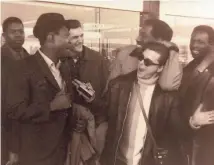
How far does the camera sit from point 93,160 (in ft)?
5.35

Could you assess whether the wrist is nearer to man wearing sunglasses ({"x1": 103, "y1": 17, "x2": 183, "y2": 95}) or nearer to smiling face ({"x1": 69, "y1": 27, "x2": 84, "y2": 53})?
man wearing sunglasses ({"x1": 103, "y1": 17, "x2": 183, "y2": 95})

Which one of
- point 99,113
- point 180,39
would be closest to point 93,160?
point 99,113

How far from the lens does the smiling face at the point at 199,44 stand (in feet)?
5.58

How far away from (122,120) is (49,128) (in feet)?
1.02

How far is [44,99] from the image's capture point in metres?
1.54

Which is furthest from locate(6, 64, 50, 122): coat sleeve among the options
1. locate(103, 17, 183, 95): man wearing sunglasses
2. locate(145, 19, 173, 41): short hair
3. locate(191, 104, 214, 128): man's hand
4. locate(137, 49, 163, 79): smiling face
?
locate(191, 104, 214, 128): man's hand

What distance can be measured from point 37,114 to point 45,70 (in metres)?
0.18

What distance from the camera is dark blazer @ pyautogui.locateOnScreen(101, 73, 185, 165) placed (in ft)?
5.42

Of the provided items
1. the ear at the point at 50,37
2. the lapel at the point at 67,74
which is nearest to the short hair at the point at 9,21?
the ear at the point at 50,37

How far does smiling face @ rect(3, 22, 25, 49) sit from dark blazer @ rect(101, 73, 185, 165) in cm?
41

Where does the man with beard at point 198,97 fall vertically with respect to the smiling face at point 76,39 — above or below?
below

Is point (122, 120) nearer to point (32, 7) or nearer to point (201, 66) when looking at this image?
point (201, 66)

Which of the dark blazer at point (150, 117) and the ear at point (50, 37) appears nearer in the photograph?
the ear at point (50, 37)

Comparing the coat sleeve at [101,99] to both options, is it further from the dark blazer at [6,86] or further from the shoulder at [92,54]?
the dark blazer at [6,86]
